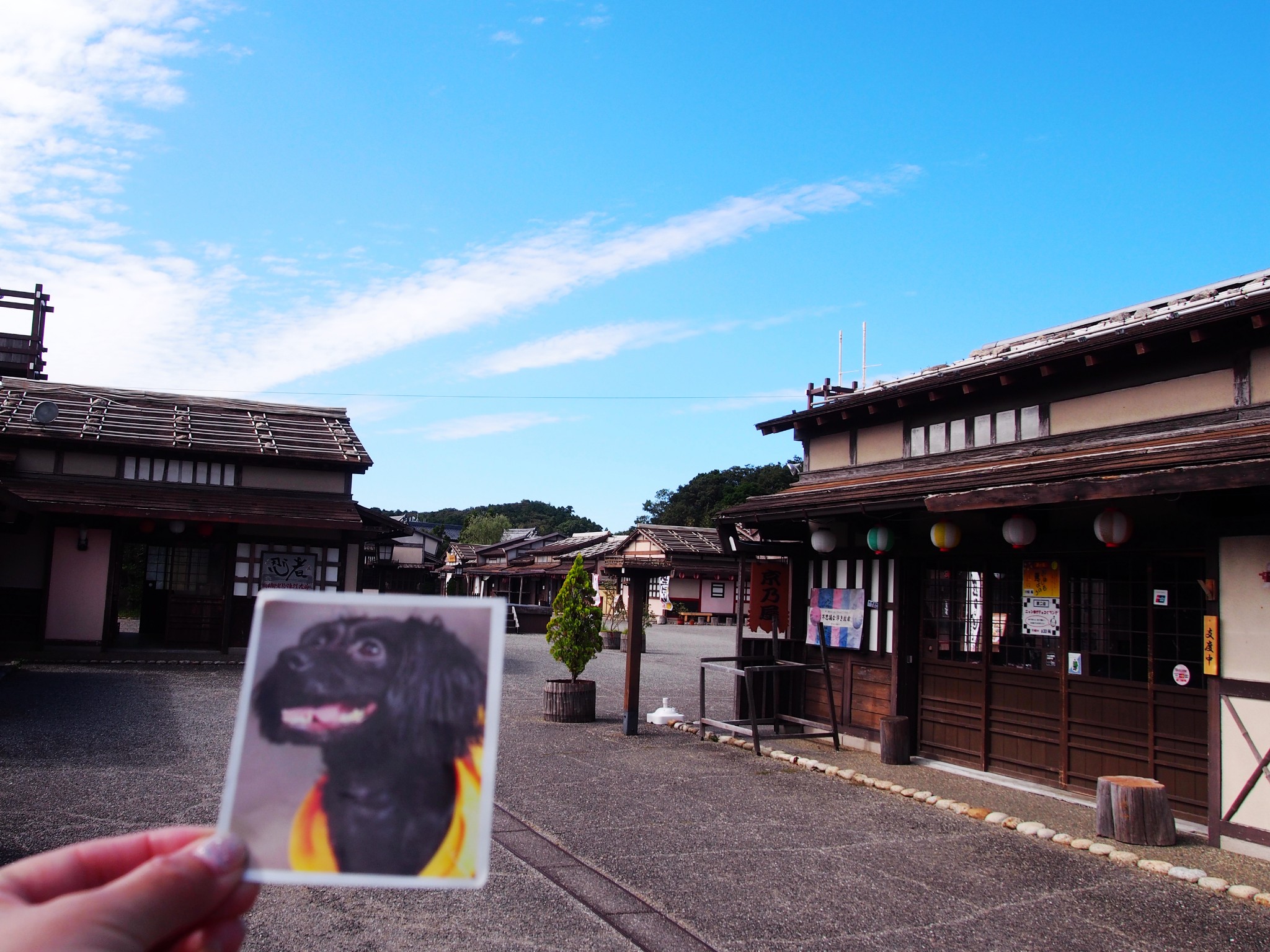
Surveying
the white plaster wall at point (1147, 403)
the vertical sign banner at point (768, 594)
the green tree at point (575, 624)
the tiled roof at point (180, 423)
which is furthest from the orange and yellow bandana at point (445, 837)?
the tiled roof at point (180, 423)

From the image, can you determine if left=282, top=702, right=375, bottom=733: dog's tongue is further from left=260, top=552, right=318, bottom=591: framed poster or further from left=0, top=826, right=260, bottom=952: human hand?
left=260, top=552, right=318, bottom=591: framed poster

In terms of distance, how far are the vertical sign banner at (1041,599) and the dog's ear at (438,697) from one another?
9.02 meters

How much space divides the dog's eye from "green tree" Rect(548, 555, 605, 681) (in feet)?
37.2

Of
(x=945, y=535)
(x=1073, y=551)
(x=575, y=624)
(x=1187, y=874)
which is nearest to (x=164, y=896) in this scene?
(x=1187, y=874)

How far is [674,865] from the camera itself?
6.56m

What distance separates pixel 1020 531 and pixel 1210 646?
6.44ft

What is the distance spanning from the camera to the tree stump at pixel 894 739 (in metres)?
10.5

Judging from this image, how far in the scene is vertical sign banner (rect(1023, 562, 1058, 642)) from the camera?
9.37m

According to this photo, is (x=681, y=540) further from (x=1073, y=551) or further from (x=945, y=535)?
(x=1073, y=551)

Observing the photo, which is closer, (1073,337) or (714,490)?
(1073,337)

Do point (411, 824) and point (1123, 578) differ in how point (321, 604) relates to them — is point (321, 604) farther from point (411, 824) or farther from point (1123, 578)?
point (1123, 578)

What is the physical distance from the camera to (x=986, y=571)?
10.2 m

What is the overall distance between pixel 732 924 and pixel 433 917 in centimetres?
171

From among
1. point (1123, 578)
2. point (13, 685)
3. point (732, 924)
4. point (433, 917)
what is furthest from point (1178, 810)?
point (13, 685)
